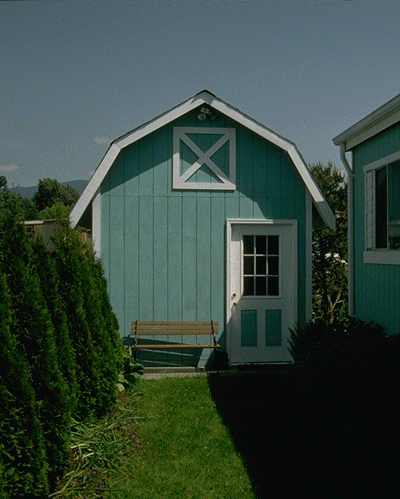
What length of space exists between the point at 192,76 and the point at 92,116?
335cm

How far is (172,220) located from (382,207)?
3.52 metres

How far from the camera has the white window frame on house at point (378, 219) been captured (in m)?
7.87

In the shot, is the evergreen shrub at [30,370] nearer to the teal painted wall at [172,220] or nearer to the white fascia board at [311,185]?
the teal painted wall at [172,220]

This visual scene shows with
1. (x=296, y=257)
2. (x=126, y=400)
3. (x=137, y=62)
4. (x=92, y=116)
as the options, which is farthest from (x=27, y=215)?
(x=92, y=116)

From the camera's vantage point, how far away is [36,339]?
446 cm

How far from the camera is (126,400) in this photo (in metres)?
7.51

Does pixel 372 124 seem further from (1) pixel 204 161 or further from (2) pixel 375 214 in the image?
(1) pixel 204 161

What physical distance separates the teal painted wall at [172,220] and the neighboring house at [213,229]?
0.06ft

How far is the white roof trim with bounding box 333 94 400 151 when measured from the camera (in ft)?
24.5

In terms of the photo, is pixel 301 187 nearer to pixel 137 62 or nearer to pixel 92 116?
pixel 137 62

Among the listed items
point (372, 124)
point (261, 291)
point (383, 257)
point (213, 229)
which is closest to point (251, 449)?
point (383, 257)

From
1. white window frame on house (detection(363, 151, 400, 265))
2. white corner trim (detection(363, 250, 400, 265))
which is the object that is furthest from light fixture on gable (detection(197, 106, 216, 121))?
white corner trim (detection(363, 250, 400, 265))

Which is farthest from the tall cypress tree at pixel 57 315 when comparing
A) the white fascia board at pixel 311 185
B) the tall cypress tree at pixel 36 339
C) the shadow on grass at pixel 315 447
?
the white fascia board at pixel 311 185

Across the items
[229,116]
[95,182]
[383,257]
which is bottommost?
[383,257]
